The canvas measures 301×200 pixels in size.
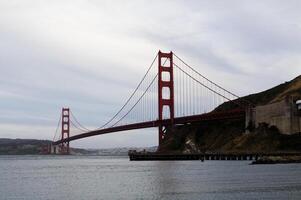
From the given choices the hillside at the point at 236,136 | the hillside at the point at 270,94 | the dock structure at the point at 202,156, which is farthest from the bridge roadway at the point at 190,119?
the hillside at the point at 270,94

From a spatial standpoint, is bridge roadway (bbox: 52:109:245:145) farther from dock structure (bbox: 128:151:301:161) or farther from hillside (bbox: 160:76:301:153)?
dock structure (bbox: 128:151:301:161)

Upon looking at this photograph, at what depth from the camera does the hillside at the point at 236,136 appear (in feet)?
322

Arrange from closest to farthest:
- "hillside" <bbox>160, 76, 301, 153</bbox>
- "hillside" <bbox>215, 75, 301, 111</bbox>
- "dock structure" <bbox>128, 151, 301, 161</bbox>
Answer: "dock structure" <bbox>128, 151, 301, 161</bbox> < "hillside" <bbox>160, 76, 301, 153</bbox> < "hillside" <bbox>215, 75, 301, 111</bbox>

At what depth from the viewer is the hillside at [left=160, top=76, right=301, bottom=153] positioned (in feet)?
322

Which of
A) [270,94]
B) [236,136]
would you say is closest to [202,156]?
[236,136]

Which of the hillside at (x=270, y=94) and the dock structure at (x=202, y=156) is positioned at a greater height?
the hillside at (x=270, y=94)

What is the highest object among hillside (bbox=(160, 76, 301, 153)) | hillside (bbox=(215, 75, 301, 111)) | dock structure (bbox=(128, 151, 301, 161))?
hillside (bbox=(215, 75, 301, 111))

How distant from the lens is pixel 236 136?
116 m

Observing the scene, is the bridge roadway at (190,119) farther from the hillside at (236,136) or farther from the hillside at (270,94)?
the hillside at (270,94)

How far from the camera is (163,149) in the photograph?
121438 millimetres

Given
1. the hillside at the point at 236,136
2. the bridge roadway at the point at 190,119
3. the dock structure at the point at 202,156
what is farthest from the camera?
the bridge roadway at the point at 190,119

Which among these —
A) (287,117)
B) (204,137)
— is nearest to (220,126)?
(204,137)

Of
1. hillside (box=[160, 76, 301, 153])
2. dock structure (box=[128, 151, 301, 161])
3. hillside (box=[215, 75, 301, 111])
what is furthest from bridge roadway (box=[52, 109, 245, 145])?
hillside (box=[215, 75, 301, 111])

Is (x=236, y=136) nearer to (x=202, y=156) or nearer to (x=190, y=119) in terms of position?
(x=190, y=119)
